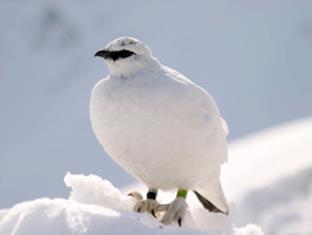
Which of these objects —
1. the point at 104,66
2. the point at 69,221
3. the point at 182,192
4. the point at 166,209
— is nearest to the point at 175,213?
the point at 166,209

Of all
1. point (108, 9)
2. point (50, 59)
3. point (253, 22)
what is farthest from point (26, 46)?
point (253, 22)

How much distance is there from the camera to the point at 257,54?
26.3 metres

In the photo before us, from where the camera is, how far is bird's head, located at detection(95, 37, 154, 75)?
360cm

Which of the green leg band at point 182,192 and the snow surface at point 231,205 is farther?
the green leg band at point 182,192

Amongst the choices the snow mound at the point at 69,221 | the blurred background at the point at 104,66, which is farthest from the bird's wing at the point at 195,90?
the blurred background at the point at 104,66

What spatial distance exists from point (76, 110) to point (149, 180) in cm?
2229

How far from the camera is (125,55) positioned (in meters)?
3.63

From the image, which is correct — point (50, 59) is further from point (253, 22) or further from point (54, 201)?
point (54, 201)

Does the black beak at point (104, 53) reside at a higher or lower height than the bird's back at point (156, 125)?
higher

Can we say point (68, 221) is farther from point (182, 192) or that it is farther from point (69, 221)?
point (182, 192)

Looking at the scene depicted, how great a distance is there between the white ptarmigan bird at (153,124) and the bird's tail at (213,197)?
10.9 inches

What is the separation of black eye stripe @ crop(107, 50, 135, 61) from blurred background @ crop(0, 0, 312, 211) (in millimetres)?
18164

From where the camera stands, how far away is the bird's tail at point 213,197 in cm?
404

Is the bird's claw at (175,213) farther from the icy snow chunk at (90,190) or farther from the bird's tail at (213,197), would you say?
the bird's tail at (213,197)
